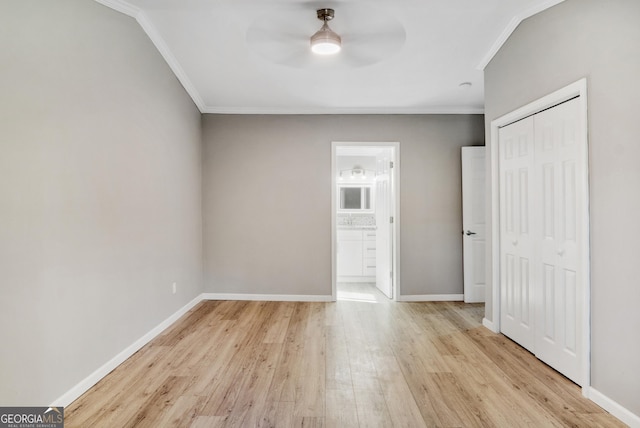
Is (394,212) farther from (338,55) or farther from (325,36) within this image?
(325,36)

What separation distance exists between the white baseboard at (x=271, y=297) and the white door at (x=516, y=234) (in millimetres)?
2159

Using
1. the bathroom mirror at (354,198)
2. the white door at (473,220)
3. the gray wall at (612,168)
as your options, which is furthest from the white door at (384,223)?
the gray wall at (612,168)

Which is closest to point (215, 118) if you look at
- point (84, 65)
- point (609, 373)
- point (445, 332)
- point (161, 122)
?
point (161, 122)

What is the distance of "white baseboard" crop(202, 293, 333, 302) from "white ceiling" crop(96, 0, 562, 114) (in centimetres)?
244

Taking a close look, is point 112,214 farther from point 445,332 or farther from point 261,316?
point 445,332

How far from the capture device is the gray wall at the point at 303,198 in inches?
181

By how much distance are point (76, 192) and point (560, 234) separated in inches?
134

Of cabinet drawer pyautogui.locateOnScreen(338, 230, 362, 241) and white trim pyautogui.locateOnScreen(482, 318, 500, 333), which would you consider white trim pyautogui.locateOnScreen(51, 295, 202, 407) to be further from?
white trim pyautogui.locateOnScreen(482, 318, 500, 333)

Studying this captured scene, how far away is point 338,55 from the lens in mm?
3447

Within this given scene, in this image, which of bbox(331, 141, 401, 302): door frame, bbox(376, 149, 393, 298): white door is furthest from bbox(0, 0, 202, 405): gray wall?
bbox(376, 149, 393, 298): white door

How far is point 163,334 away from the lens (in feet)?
11.1

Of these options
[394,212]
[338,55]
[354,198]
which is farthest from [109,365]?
[354,198]

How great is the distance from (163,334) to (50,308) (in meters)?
1.45

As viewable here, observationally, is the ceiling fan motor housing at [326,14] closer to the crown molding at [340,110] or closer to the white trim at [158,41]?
the white trim at [158,41]
